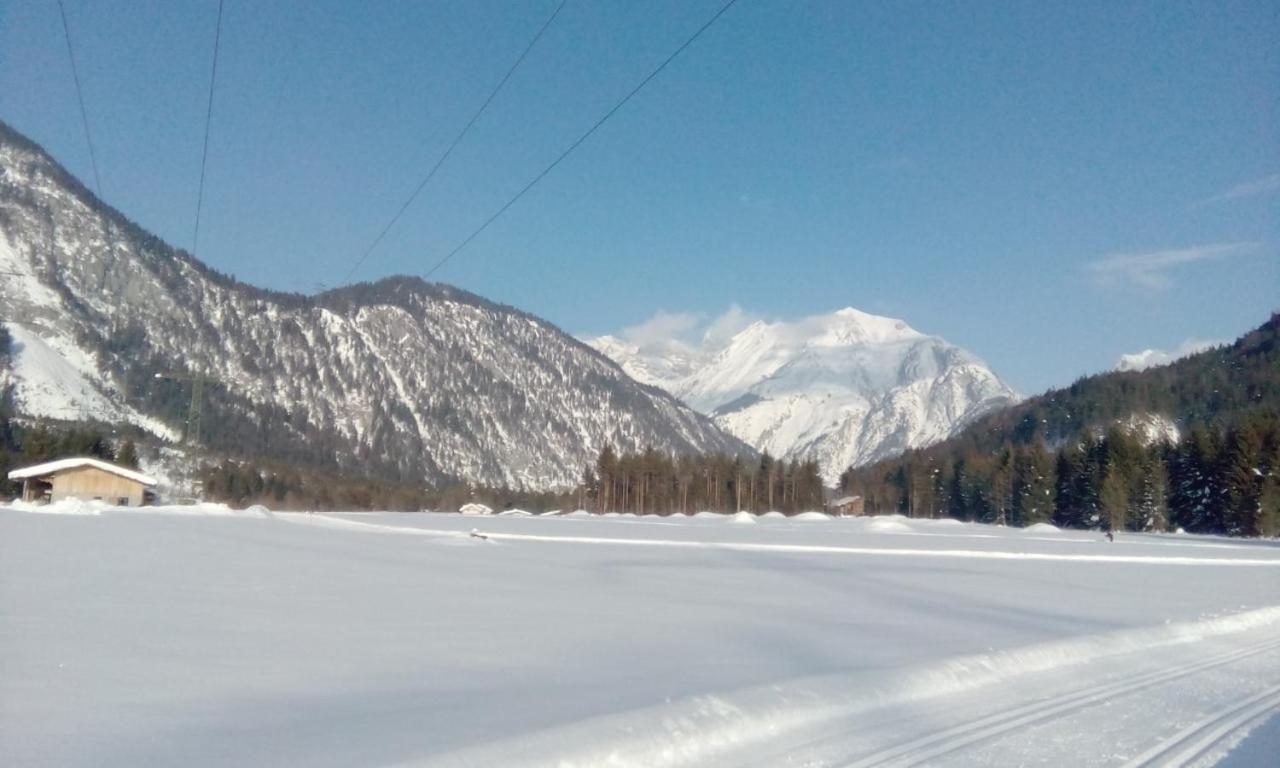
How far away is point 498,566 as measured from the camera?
2520 cm

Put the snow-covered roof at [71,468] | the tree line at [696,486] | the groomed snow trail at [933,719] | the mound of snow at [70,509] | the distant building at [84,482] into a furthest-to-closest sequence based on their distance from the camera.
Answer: the tree line at [696,486]
the distant building at [84,482]
the snow-covered roof at [71,468]
the mound of snow at [70,509]
the groomed snow trail at [933,719]

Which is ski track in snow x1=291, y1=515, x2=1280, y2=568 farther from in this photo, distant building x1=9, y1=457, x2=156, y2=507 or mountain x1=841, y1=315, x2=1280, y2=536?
distant building x1=9, y1=457, x2=156, y2=507

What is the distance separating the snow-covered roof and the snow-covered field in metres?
45.0

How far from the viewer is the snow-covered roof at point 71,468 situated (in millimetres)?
62500

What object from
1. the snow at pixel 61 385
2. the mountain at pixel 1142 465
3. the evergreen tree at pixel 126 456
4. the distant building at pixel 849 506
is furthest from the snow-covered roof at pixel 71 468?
the distant building at pixel 849 506

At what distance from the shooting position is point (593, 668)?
1075 cm

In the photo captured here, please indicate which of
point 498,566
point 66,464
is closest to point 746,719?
point 498,566

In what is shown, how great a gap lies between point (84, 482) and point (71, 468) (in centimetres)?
153

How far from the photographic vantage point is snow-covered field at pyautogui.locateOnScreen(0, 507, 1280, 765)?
7426 millimetres

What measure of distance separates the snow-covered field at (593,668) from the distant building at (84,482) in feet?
149

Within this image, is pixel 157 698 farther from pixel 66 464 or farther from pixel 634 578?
pixel 66 464

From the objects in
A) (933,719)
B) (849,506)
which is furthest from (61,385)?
(849,506)

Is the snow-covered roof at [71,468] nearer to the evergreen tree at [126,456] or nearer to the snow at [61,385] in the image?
the evergreen tree at [126,456]

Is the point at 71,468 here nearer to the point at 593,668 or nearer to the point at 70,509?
the point at 70,509
